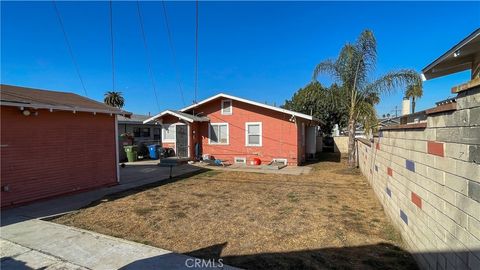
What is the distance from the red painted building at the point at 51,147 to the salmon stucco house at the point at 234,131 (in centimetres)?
623

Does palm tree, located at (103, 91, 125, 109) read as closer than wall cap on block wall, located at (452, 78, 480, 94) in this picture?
No

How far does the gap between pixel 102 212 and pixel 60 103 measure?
13.0 ft

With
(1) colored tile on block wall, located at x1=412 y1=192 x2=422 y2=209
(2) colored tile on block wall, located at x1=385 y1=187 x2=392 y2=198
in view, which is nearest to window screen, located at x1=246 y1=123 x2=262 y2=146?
(2) colored tile on block wall, located at x1=385 y1=187 x2=392 y2=198

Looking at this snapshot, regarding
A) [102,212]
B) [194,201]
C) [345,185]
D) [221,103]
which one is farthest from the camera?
[221,103]

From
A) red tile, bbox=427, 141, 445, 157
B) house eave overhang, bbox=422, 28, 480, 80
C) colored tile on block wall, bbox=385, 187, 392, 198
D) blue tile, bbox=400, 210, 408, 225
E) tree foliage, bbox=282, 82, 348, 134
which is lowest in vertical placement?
blue tile, bbox=400, 210, 408, 225

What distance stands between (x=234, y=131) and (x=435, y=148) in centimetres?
1332

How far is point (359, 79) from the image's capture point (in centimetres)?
1347

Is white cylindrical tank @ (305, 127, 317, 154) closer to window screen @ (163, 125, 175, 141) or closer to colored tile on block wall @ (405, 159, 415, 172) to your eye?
window screen @ (163, 125, 175, 141)

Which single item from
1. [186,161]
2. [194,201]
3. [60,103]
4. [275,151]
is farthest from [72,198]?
[275,151]

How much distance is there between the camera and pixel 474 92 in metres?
2.45

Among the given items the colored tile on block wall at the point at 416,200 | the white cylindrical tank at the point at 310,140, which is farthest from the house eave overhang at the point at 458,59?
the white cylindrical tank at the point at 310,140

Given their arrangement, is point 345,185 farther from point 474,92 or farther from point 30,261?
point 30,261

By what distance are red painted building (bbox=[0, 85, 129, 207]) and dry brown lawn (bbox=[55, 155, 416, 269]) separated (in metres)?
1.58

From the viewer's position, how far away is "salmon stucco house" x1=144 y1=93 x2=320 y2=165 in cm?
1533
